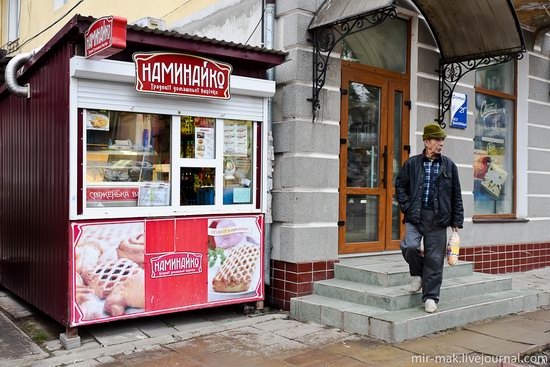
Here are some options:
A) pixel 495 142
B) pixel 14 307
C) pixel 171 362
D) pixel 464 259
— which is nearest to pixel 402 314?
pixel 171 362

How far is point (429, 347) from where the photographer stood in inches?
205

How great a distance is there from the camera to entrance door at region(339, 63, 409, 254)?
7277 millimetres

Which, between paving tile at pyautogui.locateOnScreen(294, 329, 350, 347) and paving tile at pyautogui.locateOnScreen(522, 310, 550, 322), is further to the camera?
paving tile at pyautogui.locateOnScreen(522, 310, 550, 322)

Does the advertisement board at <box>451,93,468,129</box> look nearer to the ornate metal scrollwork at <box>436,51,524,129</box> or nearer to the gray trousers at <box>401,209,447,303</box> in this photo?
the ornate metal scrollwork at <box>436,51,524,129</box>

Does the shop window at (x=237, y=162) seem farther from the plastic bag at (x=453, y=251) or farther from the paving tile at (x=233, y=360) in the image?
the plastic bag at (x=453, y=251)

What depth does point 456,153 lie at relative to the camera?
8344 millimetres

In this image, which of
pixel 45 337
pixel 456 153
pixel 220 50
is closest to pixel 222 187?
pixel 220 50

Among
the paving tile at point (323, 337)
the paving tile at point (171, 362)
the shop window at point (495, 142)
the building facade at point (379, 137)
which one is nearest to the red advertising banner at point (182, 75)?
the building facade at point (379, 137)

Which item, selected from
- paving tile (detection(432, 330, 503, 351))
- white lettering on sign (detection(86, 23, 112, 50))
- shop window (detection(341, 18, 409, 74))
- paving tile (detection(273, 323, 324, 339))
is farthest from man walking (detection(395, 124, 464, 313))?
white lettering on sign (detection(86, 23, 112, 50))

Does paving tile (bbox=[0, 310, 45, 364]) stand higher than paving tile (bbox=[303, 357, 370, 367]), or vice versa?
paving tile (bbox=[303, 357, 370, 367])

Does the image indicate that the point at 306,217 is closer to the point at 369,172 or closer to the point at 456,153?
the point at 369,172

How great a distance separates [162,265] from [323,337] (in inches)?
72.0

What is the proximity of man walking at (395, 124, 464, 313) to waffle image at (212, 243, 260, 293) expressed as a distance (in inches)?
68.8

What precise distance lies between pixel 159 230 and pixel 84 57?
74.0 inches
